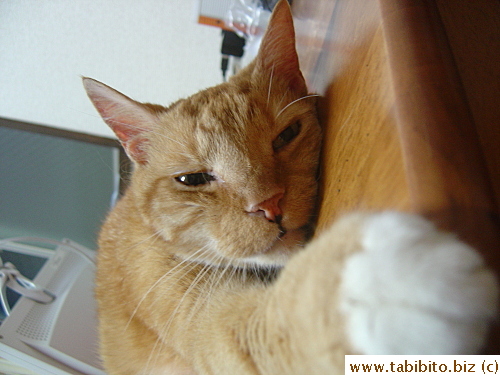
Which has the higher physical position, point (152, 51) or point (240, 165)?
point (152, 51)

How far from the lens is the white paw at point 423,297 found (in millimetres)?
288

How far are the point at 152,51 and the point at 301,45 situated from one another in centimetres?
173

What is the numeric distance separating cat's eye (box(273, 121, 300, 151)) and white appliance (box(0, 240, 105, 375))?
47.1 inches

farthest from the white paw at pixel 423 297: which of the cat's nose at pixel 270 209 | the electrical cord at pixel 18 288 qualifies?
the electrical cord at pixel 18 288

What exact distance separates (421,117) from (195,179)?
61 cm

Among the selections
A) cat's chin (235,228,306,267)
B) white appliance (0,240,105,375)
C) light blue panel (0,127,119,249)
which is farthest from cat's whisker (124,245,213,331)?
light blue panel (0,127,119,249)

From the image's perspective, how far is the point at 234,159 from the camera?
743mm

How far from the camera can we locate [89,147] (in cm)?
253

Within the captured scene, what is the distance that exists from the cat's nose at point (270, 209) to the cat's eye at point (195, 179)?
182 millimetres

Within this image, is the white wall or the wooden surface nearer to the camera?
the wooden surface

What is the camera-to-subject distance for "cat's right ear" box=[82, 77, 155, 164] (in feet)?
3.03

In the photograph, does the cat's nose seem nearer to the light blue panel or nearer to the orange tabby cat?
the orange tabby cat

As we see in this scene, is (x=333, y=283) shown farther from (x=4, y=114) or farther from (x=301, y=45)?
(x=4, y=114)

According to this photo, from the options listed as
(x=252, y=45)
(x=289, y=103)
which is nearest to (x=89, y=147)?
(x=252, y=45)
